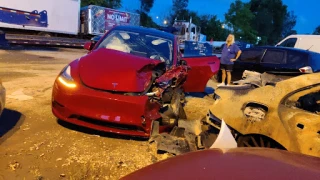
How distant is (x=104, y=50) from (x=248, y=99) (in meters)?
2.49

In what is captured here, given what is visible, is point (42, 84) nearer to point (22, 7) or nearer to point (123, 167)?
point (123, 167)

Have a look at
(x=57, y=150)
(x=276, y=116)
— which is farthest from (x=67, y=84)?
(x=276, y=116)

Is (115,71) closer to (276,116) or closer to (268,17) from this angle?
(276,116)

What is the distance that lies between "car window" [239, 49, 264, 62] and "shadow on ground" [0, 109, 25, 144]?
696cm

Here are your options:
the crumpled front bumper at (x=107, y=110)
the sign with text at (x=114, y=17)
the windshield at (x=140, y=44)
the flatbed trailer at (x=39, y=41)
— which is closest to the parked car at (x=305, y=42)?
the windshield at (x=140, y=44)

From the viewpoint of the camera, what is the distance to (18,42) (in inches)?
611

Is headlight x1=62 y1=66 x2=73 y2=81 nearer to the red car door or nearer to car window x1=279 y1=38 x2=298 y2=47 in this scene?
the red car door

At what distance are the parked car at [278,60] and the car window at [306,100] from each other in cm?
404

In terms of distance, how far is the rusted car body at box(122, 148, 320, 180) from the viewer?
66.3 inches

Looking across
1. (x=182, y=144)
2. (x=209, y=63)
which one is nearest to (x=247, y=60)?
(x=209, y=63)

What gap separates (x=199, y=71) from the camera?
20.2 feet

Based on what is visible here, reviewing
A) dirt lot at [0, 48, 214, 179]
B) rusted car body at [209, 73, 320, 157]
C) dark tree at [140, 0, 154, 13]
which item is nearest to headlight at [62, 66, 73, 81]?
Answer: dirt lot at [0, 48, 214, 179]

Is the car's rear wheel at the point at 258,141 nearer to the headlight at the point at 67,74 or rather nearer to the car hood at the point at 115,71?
the car hood at the point at 115,71

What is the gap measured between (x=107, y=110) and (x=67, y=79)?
805mm
